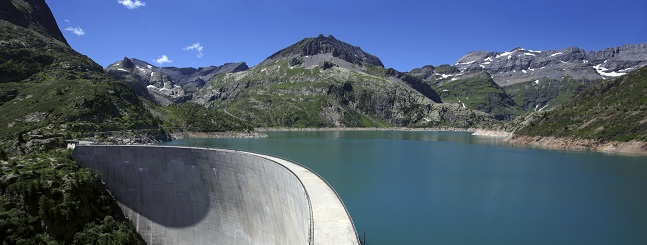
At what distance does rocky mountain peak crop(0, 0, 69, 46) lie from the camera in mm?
154125

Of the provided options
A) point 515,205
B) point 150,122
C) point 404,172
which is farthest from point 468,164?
point 150,122

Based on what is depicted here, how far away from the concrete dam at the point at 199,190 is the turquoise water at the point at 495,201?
7.55 m

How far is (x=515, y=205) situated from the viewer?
132ft

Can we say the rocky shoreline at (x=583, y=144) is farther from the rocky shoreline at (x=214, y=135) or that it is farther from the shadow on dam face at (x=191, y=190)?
the rocky shoreline at (x=214, y=135)

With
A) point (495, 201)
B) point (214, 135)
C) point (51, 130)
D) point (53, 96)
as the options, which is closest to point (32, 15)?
point (214, 135)

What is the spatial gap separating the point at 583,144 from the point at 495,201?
72.8 meters

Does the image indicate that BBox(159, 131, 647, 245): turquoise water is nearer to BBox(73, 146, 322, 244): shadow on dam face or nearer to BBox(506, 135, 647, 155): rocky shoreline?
BBox(73, 146, 322, 244): shadow on dam face

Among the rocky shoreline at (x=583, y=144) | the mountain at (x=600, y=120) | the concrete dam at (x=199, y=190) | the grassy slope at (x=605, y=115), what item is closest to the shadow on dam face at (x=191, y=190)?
the concrete dam at (x=199, y=190)

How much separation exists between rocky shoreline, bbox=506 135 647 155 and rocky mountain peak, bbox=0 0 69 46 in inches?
7650

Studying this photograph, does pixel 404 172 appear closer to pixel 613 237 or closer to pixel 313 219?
pixel 613 237

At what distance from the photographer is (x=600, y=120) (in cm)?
9950

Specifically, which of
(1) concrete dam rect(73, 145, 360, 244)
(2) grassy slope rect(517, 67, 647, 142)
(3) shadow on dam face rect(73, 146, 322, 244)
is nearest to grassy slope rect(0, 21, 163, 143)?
(3) shadow on dam face rect(73, 146, 322, 244)

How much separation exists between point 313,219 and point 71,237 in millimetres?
23598

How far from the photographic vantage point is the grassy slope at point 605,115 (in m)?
90.7
